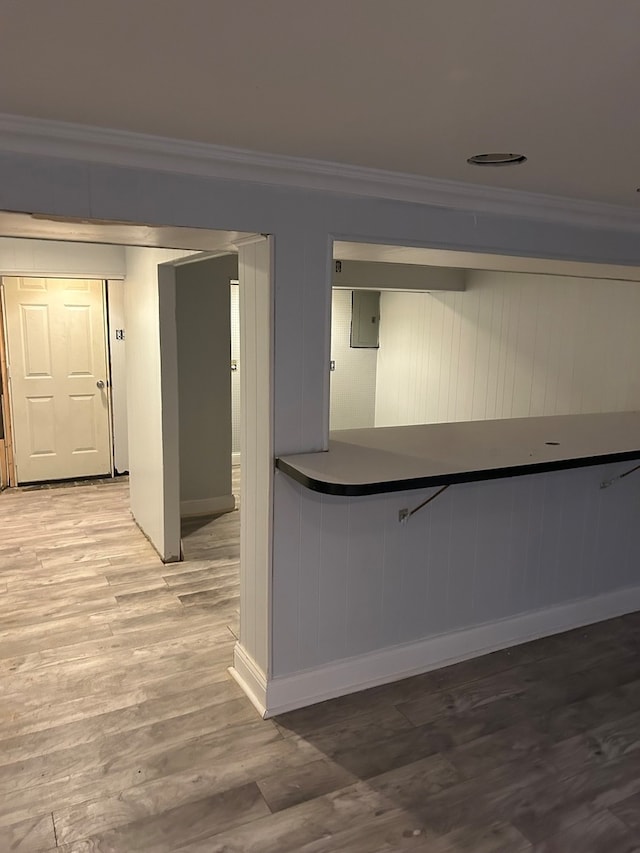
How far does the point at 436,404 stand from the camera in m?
5.67

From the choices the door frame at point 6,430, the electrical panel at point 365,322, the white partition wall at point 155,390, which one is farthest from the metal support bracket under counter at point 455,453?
the door frame at point 6,430

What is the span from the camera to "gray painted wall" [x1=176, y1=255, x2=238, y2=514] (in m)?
4.55

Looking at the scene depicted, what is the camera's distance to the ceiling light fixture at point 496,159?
1.90 m

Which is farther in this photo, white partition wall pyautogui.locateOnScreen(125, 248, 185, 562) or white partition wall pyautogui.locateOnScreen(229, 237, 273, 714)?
white partition wall pyautogui.locateOnScreen(125, 248, 185, 562)

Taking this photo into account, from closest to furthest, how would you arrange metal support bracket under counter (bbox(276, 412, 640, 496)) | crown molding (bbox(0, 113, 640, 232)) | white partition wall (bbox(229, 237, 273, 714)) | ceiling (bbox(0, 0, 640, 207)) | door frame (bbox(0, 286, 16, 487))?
ceiling (bbox(0, 0, 640, 207)), crown molding (bbox(0, 113, 640, 232)), metal support bracket under counter (bbox(276, 412, 640, 496)), white partition wall (bbox(229, 237, 273, 714)), door frame (bbox(0, 286, 16, 487))

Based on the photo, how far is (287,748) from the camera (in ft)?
7.32

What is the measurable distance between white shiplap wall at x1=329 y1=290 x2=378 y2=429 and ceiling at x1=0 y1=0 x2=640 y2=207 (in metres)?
4.82

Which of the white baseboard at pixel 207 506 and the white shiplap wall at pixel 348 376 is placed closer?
the white baseboard at pixel 207 506

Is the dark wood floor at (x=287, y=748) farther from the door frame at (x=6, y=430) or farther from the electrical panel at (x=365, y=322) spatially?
the electrical panel at (x=365, y=322)

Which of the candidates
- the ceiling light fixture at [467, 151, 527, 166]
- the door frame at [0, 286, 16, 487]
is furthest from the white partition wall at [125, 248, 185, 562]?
the ceiling light fixture at [467, 151, 527, 166]

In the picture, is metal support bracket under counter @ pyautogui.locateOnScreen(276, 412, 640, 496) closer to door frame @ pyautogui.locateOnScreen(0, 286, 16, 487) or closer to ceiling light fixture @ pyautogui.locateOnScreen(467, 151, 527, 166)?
ceiling light fixture @ pyautogui.locateOnScreen(467, 151, 527, 166)

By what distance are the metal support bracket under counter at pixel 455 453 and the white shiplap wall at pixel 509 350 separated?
0.57 metres

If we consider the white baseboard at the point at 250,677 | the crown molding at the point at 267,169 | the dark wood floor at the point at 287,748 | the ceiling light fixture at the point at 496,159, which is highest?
the ceiling light fixture at the point at 496,159

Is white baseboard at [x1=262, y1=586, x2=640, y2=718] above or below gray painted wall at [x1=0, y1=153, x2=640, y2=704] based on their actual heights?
below
